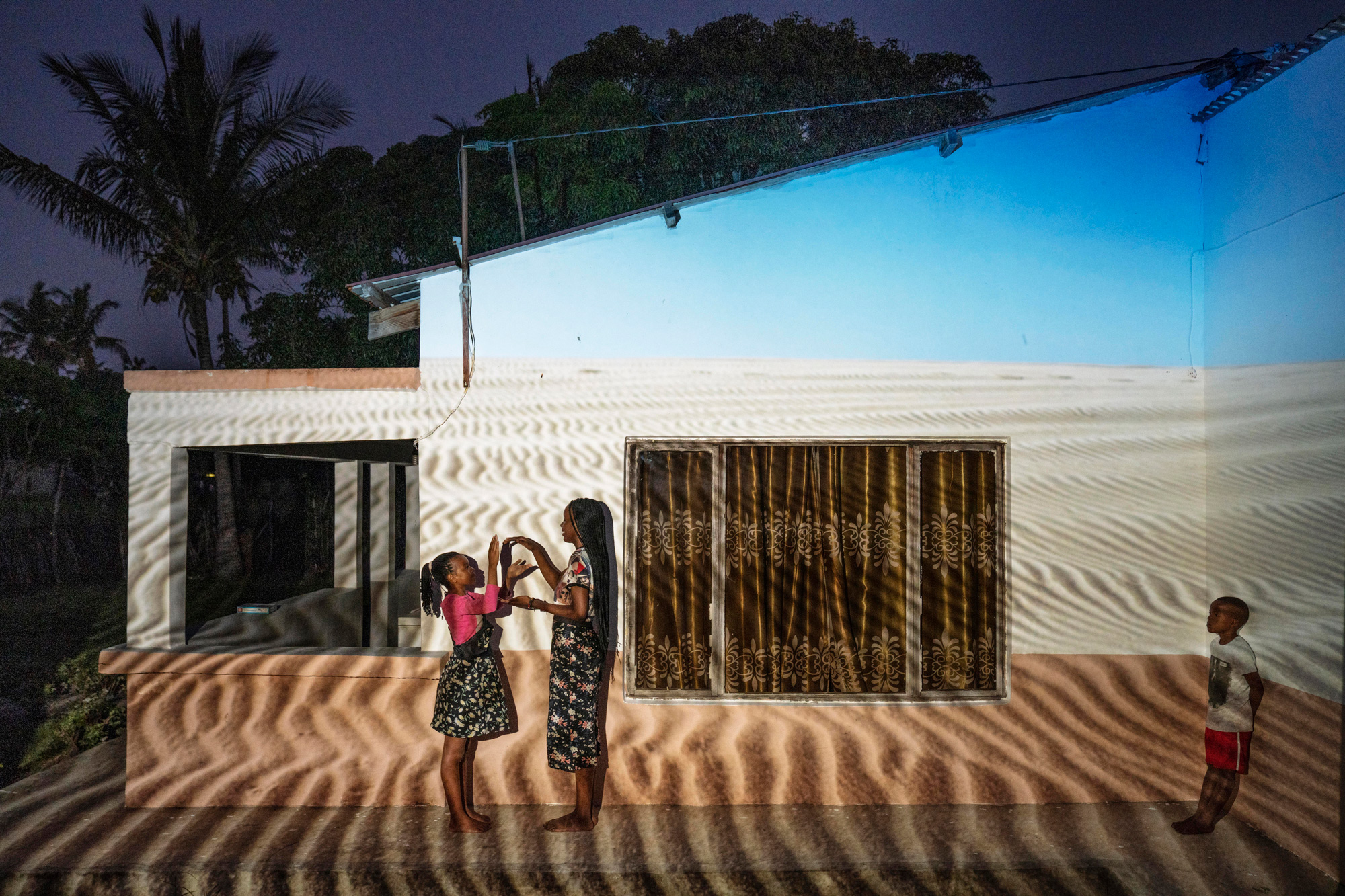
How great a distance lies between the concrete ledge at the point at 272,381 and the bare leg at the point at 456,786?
206cm

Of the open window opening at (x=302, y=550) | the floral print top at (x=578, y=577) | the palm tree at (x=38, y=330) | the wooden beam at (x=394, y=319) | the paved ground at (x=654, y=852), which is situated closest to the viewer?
the paved ground at (x=654, y=852)

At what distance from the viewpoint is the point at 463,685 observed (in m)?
4.58

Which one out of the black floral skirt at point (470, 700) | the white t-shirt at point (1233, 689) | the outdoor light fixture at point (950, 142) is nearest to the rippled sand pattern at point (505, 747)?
the black floral skirt at point (470, 700)

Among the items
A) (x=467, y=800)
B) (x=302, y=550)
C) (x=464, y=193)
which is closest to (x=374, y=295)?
(x=464, y=193)

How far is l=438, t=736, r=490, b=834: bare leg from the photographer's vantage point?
4.59 meters

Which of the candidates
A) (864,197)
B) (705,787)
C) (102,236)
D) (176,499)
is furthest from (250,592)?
(864,197)

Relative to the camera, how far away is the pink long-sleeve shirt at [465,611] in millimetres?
4609

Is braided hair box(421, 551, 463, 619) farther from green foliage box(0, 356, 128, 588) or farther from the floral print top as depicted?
green foliage box(0, 356, 128, 588)

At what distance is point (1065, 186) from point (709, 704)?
379 cm

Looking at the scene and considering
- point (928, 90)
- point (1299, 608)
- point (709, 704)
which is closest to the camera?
point (1299, 608)

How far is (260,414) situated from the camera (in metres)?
5.08

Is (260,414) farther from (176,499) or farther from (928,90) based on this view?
(928,90)

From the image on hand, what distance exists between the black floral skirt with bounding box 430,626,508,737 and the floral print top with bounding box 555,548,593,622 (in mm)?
559

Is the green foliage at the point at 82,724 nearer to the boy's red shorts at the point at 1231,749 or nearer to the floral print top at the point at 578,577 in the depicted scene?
the floral print top at the point at 578,577
